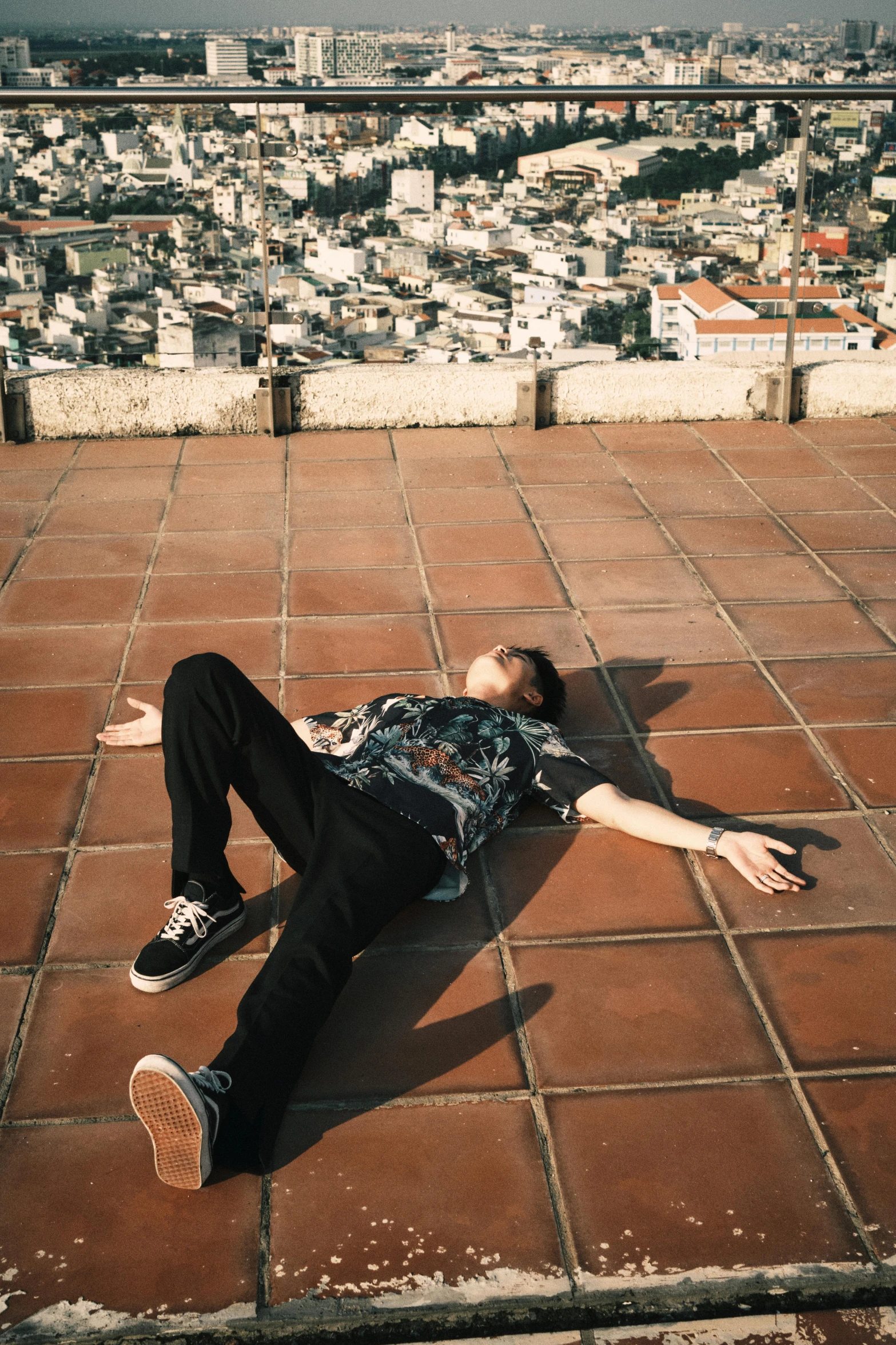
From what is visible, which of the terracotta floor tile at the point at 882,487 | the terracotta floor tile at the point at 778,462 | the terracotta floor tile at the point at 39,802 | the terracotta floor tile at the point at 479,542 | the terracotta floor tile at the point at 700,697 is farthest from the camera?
the terracotta floor tile at the point at 778,462

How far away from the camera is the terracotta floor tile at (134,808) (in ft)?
8.30

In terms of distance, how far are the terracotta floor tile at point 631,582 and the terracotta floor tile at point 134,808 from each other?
139 cm

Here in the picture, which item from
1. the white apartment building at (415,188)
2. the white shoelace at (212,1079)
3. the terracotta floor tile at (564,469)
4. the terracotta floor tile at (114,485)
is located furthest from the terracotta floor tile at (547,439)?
the white shoelace at (212,1079)

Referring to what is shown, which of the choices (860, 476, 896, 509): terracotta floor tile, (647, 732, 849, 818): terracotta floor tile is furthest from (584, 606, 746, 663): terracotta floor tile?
(860, 476, 896, 509): terracotta floor tile

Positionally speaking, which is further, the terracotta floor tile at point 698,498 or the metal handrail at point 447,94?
the metal handrail at point 447,94

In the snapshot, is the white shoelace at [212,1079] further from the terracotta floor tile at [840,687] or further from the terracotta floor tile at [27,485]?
the terracotta floor tile at [27,485]

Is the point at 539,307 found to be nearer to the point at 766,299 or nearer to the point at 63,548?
the point at 766,299

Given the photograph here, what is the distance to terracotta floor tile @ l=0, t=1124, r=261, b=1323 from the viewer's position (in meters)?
1.56

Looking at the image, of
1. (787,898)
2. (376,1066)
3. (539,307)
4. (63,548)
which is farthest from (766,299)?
(376,1066)

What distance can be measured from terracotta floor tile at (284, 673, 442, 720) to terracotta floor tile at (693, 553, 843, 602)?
1.04 metres

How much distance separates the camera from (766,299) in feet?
15.9

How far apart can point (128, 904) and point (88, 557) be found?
1.85 meters

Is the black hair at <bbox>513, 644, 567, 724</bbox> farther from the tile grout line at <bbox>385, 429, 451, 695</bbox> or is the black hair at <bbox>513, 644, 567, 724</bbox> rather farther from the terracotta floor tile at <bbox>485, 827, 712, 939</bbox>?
the tile grout line at <bbox>385, 429, 451, 695</bbox>

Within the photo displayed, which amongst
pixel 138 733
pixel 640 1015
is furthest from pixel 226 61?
pixel 640 1015
